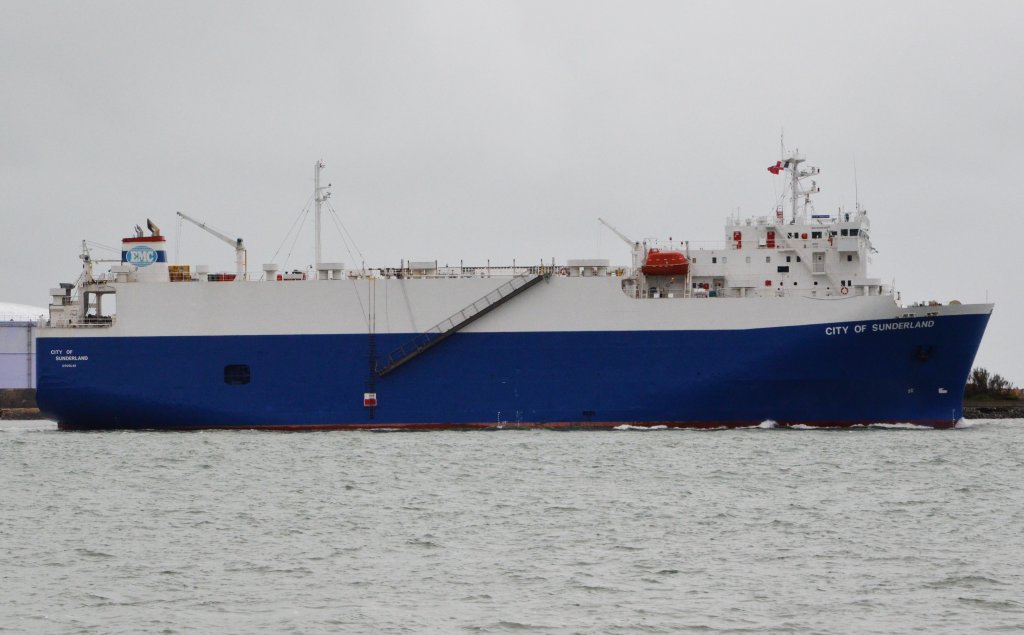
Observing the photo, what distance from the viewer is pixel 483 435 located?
38062 mm

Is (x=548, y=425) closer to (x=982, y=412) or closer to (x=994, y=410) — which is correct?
(x=982, y=412)

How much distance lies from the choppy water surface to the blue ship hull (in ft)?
17.6

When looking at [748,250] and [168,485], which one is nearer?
[168,485]

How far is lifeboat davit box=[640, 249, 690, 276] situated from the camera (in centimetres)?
4003

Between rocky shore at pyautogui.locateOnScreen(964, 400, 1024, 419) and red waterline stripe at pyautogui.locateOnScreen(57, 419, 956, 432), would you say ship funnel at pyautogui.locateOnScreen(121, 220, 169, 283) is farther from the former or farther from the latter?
rocky shore at pyautogui.locateOnScreen(964, 400, 1024, 419)

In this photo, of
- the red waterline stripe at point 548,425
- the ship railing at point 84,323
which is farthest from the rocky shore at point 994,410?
the ship railing at point 84,323

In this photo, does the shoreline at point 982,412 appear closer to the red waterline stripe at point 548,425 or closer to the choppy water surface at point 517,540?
the red waterline stripe at point 548,425

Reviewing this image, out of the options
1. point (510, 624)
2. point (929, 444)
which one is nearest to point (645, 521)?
point (510, 624)

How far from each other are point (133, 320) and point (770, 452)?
20.7 meters

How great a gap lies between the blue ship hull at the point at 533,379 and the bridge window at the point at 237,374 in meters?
0.13

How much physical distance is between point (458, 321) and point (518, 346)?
6.64 feet

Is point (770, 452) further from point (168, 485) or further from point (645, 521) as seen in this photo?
point (168, 485)

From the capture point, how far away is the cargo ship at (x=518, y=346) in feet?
127

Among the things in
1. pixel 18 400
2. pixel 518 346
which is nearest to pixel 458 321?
pixel 518 346
